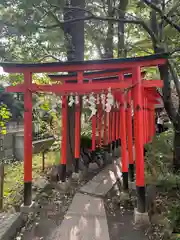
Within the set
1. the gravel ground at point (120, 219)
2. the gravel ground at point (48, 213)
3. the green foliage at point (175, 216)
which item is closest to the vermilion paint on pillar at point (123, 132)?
the gravel ground at point (120, 219)

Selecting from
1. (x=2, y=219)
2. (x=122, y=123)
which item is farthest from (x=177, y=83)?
(x=2, y=219)

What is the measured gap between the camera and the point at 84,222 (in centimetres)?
430

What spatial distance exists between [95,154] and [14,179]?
10.5 feet

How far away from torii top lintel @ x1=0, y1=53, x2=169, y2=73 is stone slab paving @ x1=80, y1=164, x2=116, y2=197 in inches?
131

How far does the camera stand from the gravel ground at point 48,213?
13.3 ft

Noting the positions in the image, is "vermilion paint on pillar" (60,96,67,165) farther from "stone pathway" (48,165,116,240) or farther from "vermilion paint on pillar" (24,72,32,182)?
"vermilion paint on pillar" (24,72,32,182)

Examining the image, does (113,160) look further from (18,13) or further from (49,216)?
(18,13)

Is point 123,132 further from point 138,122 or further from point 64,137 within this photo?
point 64,137

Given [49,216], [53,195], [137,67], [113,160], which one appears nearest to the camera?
[137,67]

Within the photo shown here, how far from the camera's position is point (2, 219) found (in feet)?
13.1

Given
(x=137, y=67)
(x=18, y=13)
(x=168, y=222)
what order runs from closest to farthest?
1. (x=168, y=222)
2. (x=137, y=67)
3. (x=18, y=13)

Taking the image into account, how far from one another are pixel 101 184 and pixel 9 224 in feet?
10.5

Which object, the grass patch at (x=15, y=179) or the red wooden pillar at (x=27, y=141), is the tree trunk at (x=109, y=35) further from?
the grass patch at (x=15, y=179)

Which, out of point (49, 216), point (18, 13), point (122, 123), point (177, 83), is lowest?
point (49, 216)
